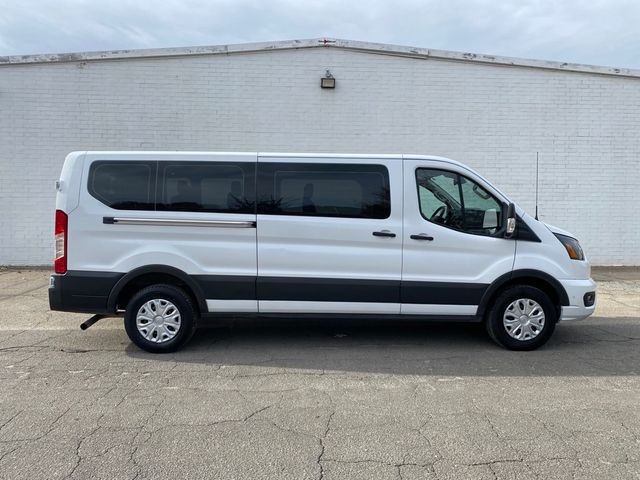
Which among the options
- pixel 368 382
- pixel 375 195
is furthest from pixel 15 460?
pixel 375 195

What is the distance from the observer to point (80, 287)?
536 centimetres

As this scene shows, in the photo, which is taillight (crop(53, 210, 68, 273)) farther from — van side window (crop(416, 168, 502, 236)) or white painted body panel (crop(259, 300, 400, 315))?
van side window (crop(416, 168, 502, 236))

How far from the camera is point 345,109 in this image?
1071 centimetres

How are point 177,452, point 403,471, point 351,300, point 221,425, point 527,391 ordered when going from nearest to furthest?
point 403,471 → point 177,452 → point 221,425 → point 527,391 → point 351,300

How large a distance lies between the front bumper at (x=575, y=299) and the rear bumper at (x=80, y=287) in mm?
4835

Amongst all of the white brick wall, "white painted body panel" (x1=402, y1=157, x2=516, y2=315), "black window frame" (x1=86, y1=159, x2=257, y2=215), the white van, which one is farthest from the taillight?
the white brick wall

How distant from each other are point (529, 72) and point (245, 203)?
26.9 ft

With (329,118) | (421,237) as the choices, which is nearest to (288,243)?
(421,237)

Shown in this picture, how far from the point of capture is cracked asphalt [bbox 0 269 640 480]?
3.20 metres

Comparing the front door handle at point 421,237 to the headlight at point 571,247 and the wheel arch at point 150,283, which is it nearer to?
the headlight at point 571,247

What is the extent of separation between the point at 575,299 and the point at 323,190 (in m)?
3.01

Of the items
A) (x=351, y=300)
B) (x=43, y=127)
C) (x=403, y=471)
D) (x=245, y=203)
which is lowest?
(x=403, y=471)

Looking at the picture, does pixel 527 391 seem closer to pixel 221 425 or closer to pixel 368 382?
pixel 368 382

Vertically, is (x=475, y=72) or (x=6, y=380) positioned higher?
(x=475, y=72)
